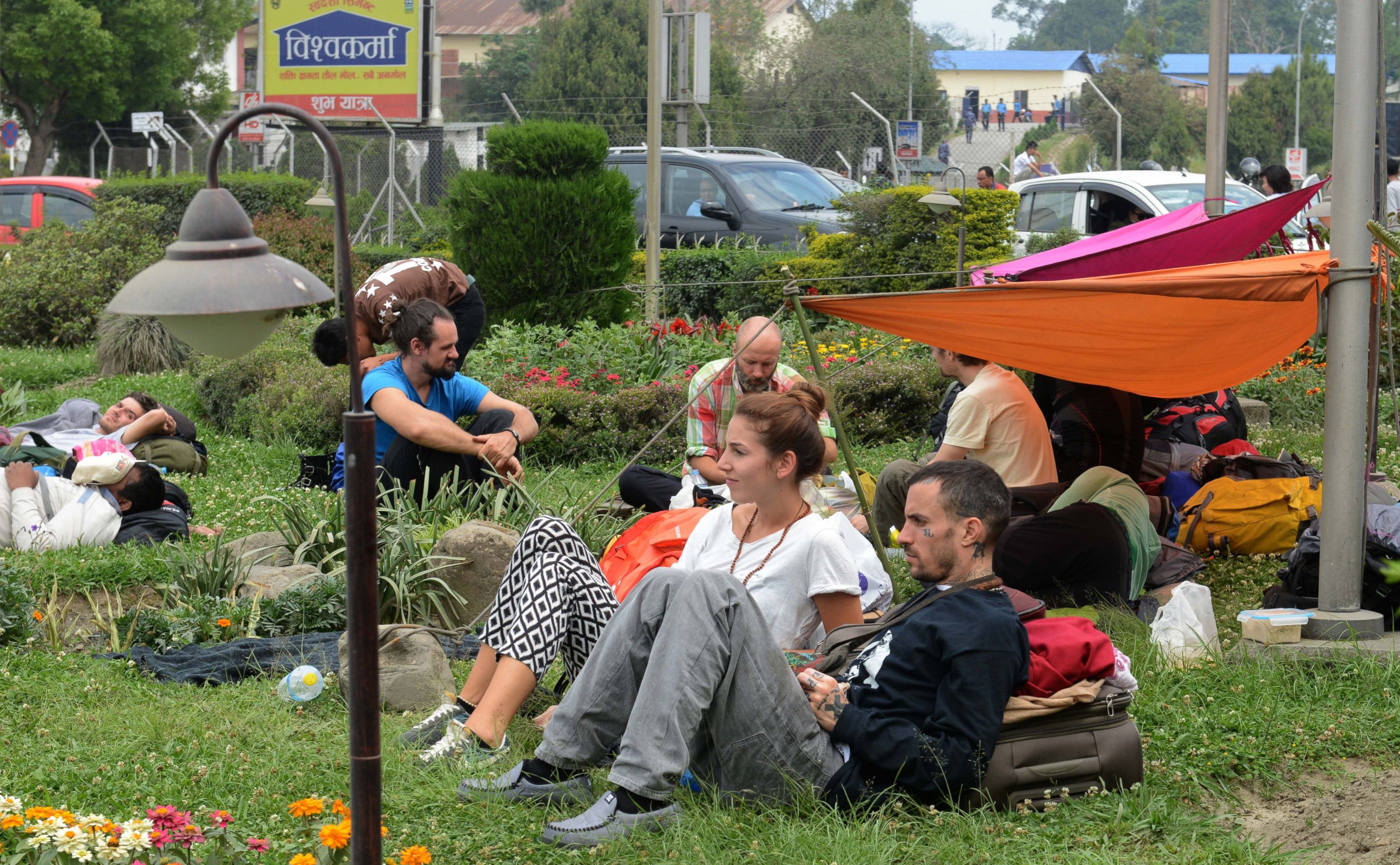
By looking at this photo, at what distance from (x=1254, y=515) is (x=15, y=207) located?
1548 centimetres

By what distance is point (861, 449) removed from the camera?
8.37 meters

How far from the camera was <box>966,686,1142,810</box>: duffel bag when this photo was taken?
306 cm

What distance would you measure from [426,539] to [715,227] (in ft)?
30.0

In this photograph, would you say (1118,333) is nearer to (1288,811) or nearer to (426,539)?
(1288,811)

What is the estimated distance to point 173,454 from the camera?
7.37 metres

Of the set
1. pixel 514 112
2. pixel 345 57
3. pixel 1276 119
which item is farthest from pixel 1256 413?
pixel 1276 119

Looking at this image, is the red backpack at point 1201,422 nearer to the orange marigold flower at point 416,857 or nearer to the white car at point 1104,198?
the orange marigold flower at point 416,857

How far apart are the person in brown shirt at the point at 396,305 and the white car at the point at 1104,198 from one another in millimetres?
7597

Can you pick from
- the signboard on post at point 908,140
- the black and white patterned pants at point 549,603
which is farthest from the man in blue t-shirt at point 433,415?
the signboard on post at point 908,140

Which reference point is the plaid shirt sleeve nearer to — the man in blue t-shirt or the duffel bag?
the man in blue t-shirt

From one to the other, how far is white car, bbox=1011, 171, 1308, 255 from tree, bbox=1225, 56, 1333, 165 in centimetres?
3158

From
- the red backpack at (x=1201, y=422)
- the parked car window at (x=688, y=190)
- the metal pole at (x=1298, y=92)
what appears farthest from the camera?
the metal pole at (x=1298, y=92)

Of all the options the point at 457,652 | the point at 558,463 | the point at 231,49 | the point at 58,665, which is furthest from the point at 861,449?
the point at 231,49

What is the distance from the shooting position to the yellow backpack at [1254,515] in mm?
5680
